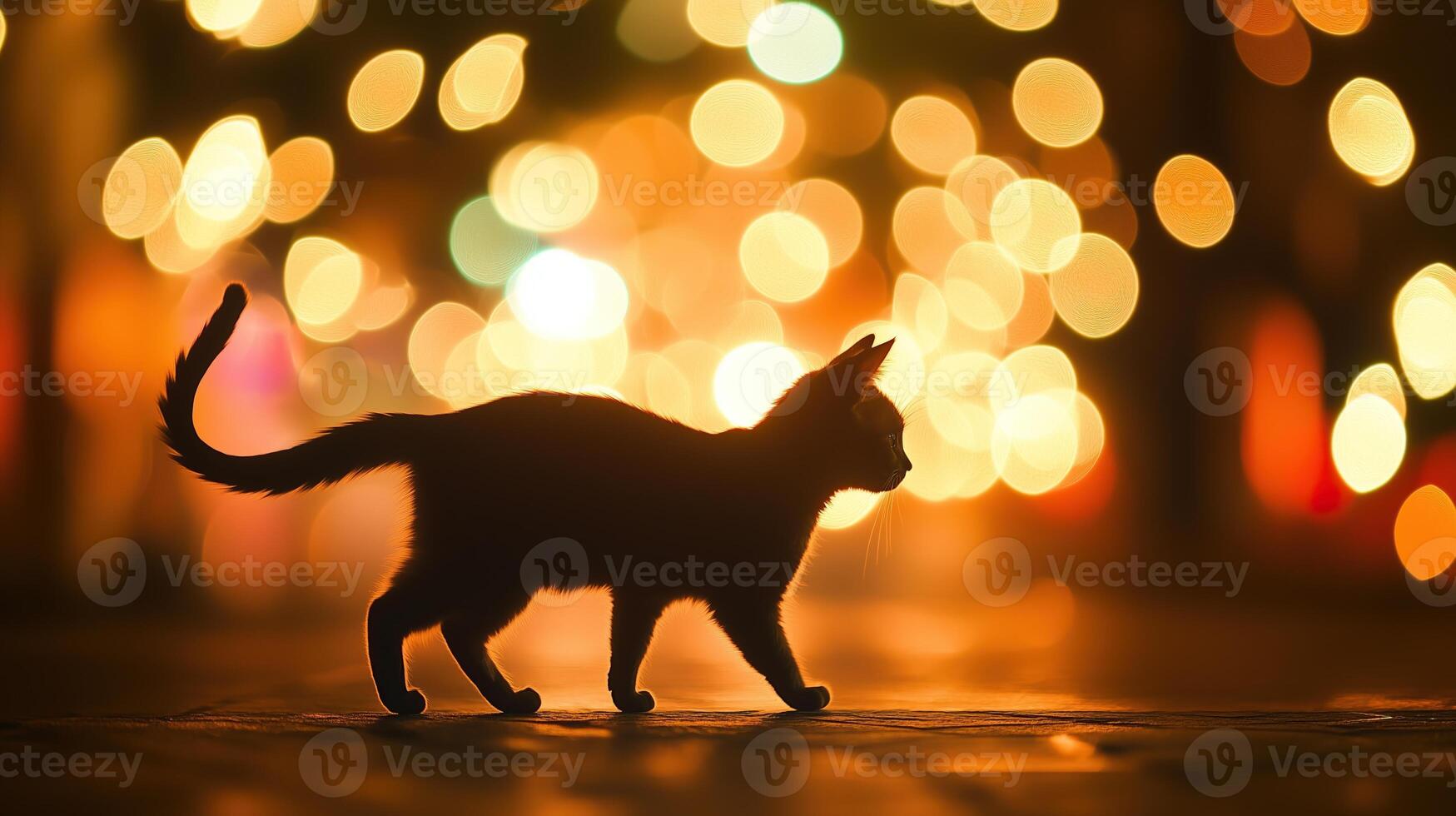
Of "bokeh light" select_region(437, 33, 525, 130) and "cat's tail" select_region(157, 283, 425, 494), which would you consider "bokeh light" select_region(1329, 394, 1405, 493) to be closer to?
"bokeh light" select_region(437, 33, 525, 130)

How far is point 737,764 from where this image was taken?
10.5 ft

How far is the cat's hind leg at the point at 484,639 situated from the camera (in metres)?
3.99

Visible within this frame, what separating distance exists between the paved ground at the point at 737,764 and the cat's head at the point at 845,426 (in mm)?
871

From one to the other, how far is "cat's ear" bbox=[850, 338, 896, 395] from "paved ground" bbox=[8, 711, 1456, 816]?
3.62 feet

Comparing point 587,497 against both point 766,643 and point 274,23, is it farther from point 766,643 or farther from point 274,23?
point 274,23

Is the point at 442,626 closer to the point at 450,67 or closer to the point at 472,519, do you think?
the point at 472,519

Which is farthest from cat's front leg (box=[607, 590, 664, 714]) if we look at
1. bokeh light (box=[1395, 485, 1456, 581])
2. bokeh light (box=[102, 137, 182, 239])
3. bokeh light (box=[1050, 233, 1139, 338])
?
bokeh light (box=[1050, 233, 1139, 338])

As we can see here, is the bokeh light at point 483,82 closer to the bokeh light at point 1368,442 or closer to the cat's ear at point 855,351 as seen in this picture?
the cat's ear at point 855,351

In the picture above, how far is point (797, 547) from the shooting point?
435 centimetres

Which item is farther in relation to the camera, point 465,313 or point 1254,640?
point 465,313

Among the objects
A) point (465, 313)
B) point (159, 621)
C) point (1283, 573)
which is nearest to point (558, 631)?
point (159, 621)

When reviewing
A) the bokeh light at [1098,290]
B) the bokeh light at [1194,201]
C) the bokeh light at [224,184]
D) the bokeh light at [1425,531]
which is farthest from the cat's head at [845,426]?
the bokeh light at [1098,290]

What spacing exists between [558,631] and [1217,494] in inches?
360

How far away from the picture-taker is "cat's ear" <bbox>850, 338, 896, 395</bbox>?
4.23m
